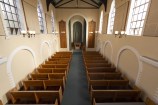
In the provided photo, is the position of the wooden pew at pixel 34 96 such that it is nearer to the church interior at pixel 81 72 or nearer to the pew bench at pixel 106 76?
the church interior at pixel 81 72

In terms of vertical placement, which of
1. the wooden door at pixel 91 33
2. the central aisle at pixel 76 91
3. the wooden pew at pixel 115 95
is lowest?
the central aisle at pixel 76 91

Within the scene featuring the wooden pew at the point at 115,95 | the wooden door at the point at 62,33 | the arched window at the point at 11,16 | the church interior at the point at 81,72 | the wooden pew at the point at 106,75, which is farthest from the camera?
the wooden door at the point at 62,33

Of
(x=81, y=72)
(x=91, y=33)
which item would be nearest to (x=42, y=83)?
(x=81, y=72)

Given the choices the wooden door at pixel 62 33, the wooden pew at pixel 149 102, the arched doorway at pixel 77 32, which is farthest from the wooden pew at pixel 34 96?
the arched doorway at pixel 77 32

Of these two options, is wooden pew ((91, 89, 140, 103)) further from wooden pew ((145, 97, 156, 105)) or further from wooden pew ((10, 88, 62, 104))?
wooden pew ((10, 88, 62, 104))

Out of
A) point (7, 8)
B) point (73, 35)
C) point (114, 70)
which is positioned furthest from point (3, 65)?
point (73, 35)

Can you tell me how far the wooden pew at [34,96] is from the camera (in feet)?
10.8

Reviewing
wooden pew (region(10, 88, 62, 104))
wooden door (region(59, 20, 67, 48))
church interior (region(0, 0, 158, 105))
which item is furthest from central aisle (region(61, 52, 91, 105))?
wooden door (region(59, 20, 67, 48))

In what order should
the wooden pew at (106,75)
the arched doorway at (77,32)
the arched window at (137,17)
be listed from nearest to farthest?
the arched window at (137,17) < the wooden pew at (106,75) < the arched doorway at (77,32)

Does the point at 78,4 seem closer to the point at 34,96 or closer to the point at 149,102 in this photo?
the point at 34,96

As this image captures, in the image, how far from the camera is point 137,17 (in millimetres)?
4324

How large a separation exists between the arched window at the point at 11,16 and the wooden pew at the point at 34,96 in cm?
223

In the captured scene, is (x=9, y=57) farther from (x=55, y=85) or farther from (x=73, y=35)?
(x=73, y=35)

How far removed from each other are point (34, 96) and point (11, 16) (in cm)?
326
